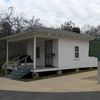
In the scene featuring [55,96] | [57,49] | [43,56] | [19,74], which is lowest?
[55,96]

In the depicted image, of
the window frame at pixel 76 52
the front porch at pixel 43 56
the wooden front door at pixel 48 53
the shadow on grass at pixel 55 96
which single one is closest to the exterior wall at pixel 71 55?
the window frame at pixel 76 52

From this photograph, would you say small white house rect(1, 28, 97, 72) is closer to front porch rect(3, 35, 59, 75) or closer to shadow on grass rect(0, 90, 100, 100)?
front porch rect(3, 35, 59, 75)

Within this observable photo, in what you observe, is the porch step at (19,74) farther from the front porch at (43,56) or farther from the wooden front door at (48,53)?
the wooden front door at (48,53)

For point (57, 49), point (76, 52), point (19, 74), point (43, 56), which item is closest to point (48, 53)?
point (43, 56)

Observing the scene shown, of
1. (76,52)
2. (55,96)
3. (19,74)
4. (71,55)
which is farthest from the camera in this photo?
(76,52)

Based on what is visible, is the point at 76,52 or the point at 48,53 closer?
the point at 48,53

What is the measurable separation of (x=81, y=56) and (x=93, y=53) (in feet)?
22.0

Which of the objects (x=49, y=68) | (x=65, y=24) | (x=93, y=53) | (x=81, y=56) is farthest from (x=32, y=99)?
(x=65, y=24)

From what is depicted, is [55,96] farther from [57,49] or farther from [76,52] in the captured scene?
[76,52]

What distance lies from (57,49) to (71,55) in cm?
194

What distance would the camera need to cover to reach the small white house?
22.1 m

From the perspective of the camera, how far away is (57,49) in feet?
73.4

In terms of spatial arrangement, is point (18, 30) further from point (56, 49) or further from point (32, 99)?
point (32, 99)

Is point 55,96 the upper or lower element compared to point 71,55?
lower
